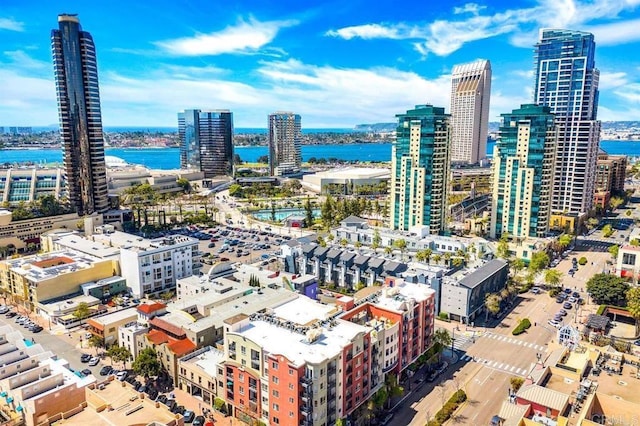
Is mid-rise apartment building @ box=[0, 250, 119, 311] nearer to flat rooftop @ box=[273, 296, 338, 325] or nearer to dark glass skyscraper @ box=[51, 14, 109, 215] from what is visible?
flat rooftop @ box=[273, 296, 338, 325]

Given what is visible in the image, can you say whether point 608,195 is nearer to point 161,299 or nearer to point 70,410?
point 161,299

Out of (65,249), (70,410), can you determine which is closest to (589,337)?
(70,410)

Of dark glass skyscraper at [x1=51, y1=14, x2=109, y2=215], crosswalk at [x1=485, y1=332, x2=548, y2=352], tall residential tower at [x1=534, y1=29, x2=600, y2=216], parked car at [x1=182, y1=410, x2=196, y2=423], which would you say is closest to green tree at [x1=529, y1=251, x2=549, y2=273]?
crosswalk at [x1=485, y1=332, x2=548, y2=352]

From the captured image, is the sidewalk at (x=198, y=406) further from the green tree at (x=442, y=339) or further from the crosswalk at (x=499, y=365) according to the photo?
the crosswalk at (x=499, y=365)

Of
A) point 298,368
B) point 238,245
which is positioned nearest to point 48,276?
point 238,245

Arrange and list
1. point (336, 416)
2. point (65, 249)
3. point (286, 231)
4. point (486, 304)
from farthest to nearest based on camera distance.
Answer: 1. point (286, 231)
2. point (65, 249)
3. point (486, 304)
4. point (336, 416)

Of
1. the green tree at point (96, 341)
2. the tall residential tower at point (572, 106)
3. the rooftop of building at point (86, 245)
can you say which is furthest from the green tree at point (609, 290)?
the rooftop of building at point (86, 245)
